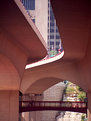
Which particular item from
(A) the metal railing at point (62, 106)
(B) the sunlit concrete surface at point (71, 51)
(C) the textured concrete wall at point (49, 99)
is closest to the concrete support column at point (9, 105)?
(A) the metal railing at point (62, 106)

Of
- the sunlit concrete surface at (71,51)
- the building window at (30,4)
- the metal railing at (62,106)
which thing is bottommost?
the metal railing at (62,106)

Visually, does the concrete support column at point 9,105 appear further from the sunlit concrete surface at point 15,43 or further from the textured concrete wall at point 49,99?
the textured concrete wall at point 49,99

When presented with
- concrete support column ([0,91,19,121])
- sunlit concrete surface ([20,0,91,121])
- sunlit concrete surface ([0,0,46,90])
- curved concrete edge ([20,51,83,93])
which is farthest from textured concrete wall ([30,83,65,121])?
sunlit concrete surface ([0,0,46,90])

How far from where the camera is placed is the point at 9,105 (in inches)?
957

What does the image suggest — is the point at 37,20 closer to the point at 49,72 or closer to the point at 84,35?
the point at 49,72

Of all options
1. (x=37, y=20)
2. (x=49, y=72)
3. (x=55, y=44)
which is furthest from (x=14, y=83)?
(x=55, y=44)

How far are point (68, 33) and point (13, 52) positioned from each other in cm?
547

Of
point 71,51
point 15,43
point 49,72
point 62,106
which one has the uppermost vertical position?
point 15,43

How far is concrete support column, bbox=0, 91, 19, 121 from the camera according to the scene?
24.1m

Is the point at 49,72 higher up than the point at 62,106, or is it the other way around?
the point at 49,72

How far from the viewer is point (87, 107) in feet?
87.2

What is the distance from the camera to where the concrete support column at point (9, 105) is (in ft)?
79.0

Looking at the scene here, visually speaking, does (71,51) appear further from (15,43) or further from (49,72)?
(49,72)

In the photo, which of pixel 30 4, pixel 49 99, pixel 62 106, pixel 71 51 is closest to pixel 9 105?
pixel 62 106
